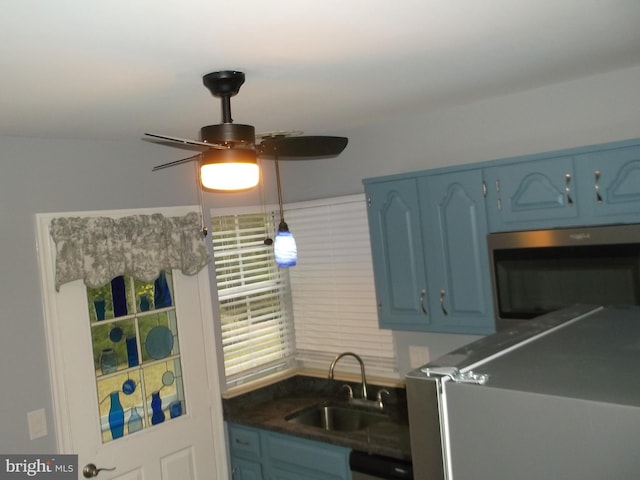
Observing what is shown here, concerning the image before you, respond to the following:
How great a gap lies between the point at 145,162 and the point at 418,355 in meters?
1.97

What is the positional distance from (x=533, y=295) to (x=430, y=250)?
592mm

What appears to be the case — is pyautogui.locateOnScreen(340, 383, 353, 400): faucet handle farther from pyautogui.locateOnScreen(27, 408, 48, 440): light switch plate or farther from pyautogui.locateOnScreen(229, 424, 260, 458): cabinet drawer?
pyautogui.locateOnScreen(27, 408, 48, 440): light switch plate

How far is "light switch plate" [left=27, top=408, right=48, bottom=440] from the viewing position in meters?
2.88

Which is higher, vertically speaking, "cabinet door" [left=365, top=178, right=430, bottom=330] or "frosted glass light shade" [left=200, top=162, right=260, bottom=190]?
"frosted glass light shade" [left=200, top=162, right=260, bottom=190]

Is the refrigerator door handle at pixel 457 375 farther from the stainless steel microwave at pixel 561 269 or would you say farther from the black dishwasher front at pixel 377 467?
the black dishwasher front at pixel 377 467

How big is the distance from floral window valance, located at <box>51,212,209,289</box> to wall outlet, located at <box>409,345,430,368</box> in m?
1.36

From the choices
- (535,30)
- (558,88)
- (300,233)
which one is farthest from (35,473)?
(558,88)

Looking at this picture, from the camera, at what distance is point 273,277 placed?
429 cm

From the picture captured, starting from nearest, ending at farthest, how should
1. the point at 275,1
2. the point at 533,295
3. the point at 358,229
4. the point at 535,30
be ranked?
the point at 275,1 → the point at 535,30 → the point at 533,295 → the point at 358,229

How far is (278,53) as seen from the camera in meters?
1.92

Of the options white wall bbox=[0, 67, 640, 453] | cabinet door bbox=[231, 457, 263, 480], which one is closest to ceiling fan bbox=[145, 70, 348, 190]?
white wall bbox=[0, 67, 640, 453]

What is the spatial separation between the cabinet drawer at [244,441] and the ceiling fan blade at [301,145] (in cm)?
180

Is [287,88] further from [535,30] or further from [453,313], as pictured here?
[453,313]

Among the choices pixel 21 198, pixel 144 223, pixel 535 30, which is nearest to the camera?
pixel 535 30
